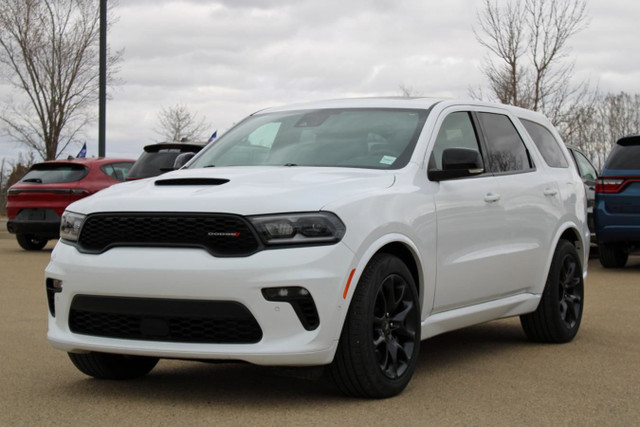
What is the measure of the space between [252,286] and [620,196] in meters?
9.93

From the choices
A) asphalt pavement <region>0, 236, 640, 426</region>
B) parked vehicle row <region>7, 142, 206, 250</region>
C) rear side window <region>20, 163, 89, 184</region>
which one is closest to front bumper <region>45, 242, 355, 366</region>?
asphalt pavement <region>0, 236, 640, 426</region>

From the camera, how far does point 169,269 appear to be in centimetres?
508

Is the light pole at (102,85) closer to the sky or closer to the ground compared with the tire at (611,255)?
closer to the sky

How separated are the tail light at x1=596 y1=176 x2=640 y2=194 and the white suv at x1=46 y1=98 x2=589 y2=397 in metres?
7.25

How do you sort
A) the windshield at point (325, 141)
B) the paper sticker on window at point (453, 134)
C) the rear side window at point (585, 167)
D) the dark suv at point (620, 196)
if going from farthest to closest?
the rear side window at point (585, 167) → the dark suv at point (620, 196) → the paper sticker on window at point (453, 134) → the windshield at point (325, 141)

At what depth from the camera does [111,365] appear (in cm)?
600

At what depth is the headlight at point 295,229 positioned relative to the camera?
5078 millimetres

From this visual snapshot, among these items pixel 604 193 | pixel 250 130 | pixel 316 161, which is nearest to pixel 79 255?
pixel 316 161

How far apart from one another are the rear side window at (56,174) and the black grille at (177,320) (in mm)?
12563

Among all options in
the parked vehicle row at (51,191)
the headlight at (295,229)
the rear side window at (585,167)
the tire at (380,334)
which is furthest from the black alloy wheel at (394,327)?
the parked vehicle row at (51,191)

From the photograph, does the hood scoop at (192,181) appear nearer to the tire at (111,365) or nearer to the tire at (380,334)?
the tire at (380,334)

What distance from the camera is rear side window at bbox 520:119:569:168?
8.09 m

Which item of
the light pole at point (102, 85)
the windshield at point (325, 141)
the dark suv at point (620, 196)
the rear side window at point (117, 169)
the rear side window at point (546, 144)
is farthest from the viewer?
the light pole at point (102, 85)

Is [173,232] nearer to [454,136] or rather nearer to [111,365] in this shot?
[111,365]
